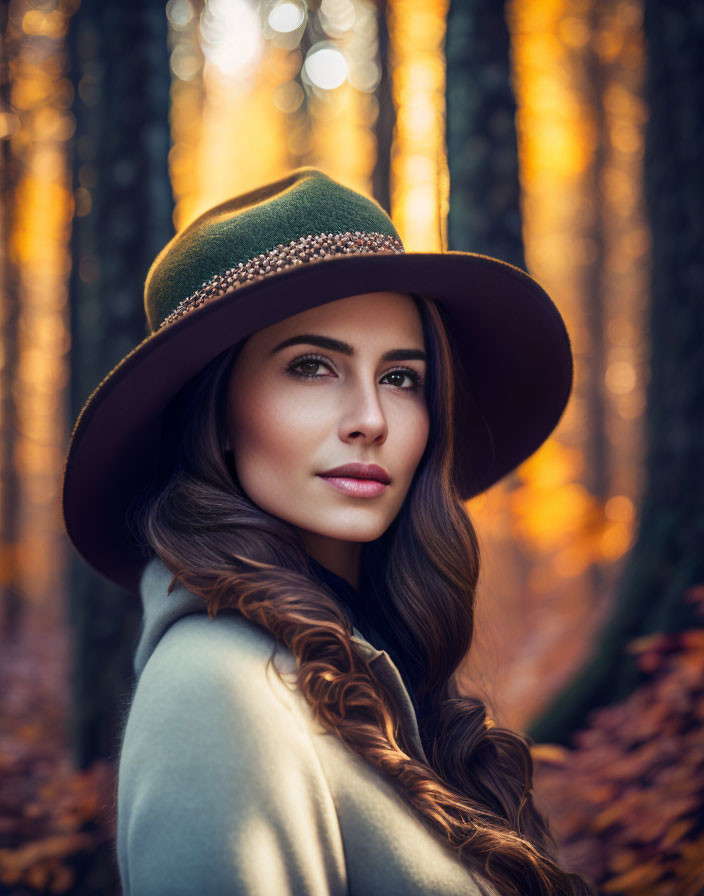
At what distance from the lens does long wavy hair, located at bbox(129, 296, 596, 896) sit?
1.54 m

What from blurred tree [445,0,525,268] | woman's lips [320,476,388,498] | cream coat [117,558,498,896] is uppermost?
blurred tree [445,0,525,268]

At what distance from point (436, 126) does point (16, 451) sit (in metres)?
11.5

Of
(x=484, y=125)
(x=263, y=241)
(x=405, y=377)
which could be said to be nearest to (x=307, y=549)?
(x=405, y=377)

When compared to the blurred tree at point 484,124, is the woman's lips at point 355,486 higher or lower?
lower

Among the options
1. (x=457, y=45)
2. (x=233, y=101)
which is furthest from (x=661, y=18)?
(x=233, y=101)

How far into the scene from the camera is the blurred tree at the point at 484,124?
3877 millimetres

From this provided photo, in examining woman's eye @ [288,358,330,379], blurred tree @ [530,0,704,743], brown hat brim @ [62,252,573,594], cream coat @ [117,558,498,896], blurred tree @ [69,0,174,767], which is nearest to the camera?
cream coat @ [117,558,498,896]

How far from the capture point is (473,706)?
2049mm

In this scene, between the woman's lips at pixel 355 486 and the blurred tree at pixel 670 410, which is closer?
the woman's lips at pixel 355 486

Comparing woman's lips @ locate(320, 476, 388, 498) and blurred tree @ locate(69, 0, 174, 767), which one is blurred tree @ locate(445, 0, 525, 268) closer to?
blurred tree @ locate(69, 0, 174, 767)

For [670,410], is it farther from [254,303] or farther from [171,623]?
[171,623]

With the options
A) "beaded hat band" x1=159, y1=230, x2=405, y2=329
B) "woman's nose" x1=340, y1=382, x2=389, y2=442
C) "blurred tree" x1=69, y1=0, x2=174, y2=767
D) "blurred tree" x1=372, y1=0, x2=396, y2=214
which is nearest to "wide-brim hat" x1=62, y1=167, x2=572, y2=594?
"beaded hat band" x1=159, y1=230, x2=405, y2=329

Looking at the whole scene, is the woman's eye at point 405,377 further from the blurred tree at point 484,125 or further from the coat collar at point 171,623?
the blurred tree at point 484,125


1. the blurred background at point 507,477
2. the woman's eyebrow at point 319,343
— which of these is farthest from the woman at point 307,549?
the blurred background at point 507,477
